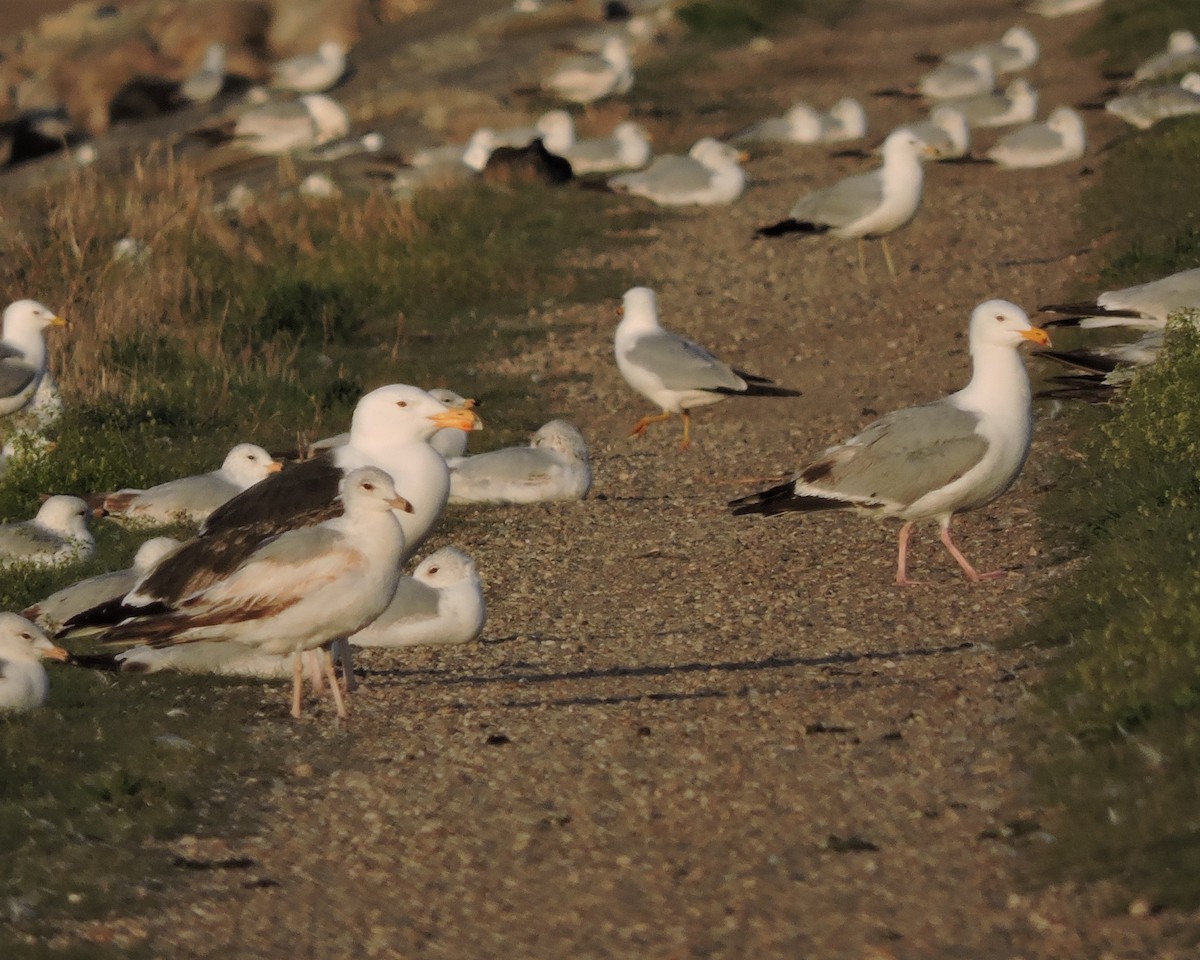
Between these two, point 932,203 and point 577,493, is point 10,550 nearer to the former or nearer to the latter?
point 577,493

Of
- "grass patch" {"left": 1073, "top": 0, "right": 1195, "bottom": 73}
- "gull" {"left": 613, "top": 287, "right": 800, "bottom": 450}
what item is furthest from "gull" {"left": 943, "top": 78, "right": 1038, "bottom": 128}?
"gull" {"left": 613, "top": 287, "right": 800, "bottom": 450}

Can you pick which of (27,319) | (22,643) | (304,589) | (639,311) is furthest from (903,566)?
(27,319)

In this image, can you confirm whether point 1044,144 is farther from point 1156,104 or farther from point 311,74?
point 311,74

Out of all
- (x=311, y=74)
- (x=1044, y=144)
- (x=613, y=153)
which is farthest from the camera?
(x=311, y=74)

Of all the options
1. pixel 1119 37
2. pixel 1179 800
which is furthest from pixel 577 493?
pixel 1119 37

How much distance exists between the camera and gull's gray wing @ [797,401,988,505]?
1009cm

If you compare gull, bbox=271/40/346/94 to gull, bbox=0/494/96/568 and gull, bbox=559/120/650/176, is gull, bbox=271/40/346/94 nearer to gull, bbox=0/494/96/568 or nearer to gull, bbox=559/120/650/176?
gull, bbox=559/120/650/176

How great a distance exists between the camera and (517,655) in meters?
9.31

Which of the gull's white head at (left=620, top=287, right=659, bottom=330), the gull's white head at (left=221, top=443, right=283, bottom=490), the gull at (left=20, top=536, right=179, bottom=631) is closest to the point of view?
the gull at (left=20, top=536, right=179, bottom=631)

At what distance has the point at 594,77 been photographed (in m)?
32.5

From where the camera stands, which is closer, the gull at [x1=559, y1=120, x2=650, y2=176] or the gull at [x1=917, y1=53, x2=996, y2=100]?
the gull at [x1=559, y1=120, x2=650, y2=176]

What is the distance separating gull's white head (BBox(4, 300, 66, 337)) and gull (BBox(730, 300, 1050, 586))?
19.7 feet

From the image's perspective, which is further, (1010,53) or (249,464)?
(1010,53)

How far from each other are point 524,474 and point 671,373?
2.34 meters
